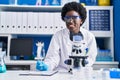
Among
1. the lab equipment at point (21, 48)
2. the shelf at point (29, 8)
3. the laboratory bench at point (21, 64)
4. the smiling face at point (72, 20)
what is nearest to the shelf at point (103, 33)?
the laboratory bench at point (21, 64)

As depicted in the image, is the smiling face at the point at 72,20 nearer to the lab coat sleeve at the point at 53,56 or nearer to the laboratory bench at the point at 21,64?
the lab coat sleeve at the point at 53,56

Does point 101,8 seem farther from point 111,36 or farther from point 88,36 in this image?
point 88,36

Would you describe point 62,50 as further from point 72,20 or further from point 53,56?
point 72,20

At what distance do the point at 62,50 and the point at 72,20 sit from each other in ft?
0.87

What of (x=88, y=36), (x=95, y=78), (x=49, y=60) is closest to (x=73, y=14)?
(x=88, y=36)

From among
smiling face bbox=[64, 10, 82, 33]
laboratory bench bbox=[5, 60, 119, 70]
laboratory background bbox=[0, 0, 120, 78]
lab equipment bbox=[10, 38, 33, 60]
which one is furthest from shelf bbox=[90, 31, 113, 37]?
smiling face bbox=[64, 10, 82, 33]

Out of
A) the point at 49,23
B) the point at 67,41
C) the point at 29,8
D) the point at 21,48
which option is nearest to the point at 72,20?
the point at 67,41

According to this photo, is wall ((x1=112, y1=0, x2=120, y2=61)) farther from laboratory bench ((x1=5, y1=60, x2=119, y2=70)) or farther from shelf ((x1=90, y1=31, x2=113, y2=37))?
Answer: laboratory bench ((x1=5, y1=60, x2=119, y2=70))

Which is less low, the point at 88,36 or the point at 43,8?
the point at 43,8

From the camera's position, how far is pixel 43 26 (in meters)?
2.87

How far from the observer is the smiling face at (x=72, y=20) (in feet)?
6.23

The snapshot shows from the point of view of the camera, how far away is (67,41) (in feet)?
6.56

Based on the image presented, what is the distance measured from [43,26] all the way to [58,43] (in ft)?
3.00

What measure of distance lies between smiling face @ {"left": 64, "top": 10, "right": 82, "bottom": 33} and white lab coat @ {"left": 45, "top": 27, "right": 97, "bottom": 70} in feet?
0.29
